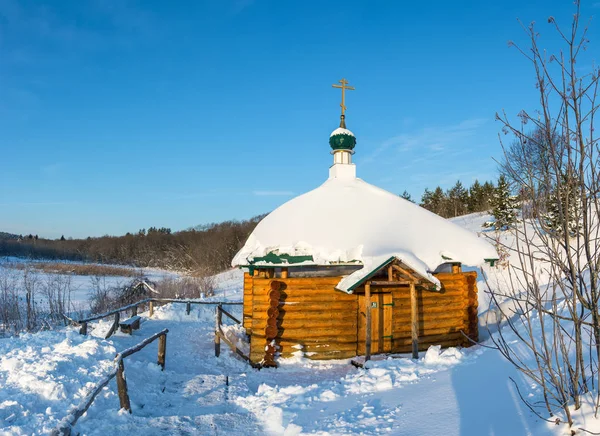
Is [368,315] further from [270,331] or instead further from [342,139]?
[342,139]

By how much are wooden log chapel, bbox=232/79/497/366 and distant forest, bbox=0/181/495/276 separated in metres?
32.6

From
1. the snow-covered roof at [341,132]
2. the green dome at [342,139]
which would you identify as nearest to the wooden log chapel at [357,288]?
the green dome at [342,139]

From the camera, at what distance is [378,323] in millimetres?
11719

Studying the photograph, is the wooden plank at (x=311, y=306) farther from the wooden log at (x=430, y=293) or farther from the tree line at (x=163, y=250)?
the tree line at (x=163, y=250)

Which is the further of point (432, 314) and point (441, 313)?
point (441, 313)

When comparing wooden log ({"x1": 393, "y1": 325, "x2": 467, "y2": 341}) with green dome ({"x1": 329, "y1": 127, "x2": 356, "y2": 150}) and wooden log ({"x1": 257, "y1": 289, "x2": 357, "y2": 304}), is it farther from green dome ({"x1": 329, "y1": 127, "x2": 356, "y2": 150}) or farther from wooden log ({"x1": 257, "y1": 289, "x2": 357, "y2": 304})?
green dome ({"x1": 329, "y1": 127, "x2": 356, "y2": 150})

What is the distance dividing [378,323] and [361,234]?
8.03ft

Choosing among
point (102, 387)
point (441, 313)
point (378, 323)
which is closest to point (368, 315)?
point (378, 323)

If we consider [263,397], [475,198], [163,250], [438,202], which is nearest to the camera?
[263,397]

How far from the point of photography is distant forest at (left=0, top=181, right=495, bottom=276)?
63519mm

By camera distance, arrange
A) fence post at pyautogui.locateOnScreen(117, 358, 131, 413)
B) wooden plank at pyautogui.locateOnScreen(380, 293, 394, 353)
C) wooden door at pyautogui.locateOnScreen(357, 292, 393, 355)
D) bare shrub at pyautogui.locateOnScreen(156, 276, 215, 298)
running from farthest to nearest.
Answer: bare shrub at pyautogui.locateOnScreen(156, 276, 215, 298) → wooden plank at pyautogui.locateOnScreen(380, 293, 394, 353) → wooden door at pyautogui.locateOnScreen(357, 292, 393, 355) → fence post at pyautogui.locateOnScreen(117, 358, 131, 413)

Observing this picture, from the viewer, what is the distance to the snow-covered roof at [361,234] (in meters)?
11.3

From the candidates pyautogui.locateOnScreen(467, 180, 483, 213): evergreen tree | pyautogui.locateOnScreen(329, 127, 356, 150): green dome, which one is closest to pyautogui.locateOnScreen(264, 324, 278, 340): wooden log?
pyautogui.locateOnScreen(329, 127, 356, 150): green dome

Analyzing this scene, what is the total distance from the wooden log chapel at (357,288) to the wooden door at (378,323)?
0.03 meters
